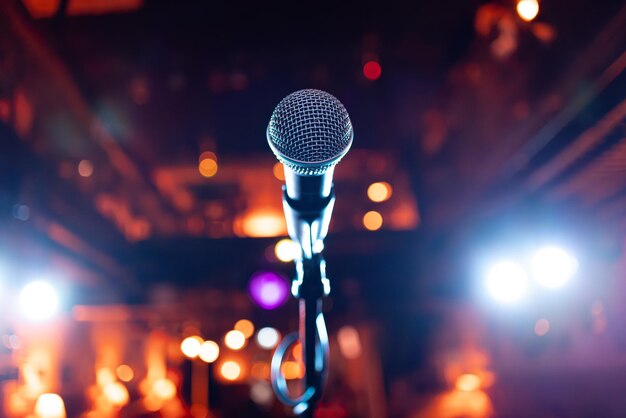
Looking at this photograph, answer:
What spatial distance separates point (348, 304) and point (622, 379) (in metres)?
3.38

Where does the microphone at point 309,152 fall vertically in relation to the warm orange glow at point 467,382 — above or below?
above

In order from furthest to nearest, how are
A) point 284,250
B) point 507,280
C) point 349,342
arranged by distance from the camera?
point 349,342
point 284,250
point 507,280

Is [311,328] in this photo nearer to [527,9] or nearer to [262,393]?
[527,9]

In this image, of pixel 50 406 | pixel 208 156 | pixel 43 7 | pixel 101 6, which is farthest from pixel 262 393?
pixel 43 7

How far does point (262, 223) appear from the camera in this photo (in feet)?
22.5

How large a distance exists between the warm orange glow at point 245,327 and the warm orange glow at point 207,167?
80.1 inches

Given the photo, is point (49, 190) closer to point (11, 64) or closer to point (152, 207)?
point (11, 64)

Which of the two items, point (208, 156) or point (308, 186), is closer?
point (308, 186)

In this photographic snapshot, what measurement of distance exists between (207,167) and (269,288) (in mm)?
1843

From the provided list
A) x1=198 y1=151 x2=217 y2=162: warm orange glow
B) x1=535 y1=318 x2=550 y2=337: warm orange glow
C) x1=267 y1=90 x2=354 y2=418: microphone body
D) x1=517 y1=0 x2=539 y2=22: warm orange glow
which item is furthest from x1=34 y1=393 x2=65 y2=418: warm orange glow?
x1=517 y1=0 x2=539 y2=22: warm orange glow

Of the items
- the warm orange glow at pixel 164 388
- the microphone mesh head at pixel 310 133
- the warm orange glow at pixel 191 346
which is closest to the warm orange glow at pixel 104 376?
the warm orange glow at pixel 164 388

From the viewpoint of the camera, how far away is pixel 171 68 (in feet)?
14.8

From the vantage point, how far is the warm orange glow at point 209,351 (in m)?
6.97

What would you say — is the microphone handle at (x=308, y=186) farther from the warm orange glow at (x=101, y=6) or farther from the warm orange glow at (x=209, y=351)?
the warm orange glow at (x=209, y=351)
